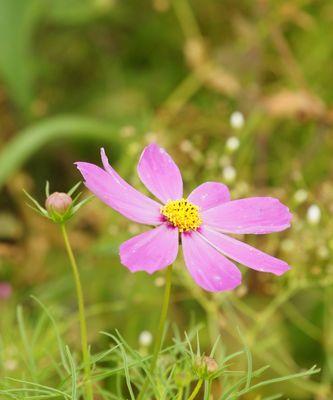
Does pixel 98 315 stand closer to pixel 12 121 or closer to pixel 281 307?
pixel 281 307

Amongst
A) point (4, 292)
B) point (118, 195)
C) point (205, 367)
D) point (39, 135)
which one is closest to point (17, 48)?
point (39, 135)

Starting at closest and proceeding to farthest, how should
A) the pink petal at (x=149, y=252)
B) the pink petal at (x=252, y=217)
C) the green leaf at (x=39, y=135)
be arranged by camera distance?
the pink petal at (x=149, y=252)
the pink petal at (x=252, y=217)
the green leaf at (x=39, y=135)

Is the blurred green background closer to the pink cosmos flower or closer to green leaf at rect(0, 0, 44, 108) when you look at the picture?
green leaf at rect(0, 0, 44, 108)

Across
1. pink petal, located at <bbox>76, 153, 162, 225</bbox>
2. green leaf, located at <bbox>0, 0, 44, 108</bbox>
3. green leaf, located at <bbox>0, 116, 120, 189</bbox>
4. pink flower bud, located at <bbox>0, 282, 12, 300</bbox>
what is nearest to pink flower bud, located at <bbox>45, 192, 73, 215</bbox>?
pink petal, located at <bbox>76, 153, 162, 225</bbox>

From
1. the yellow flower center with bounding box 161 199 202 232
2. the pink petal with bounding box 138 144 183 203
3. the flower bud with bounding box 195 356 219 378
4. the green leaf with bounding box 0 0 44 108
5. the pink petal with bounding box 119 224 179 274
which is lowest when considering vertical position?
the flower bud with bounding box 195 356 219 378

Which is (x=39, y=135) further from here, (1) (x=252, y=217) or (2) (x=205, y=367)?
(2) (x=205, y=367)

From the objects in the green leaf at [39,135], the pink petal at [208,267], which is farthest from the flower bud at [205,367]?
the green leaf at [39,135]

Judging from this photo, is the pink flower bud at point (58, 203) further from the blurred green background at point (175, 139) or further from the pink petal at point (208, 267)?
the blurred green background at point (175, 139)

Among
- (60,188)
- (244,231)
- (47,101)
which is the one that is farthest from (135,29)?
(244,231)
